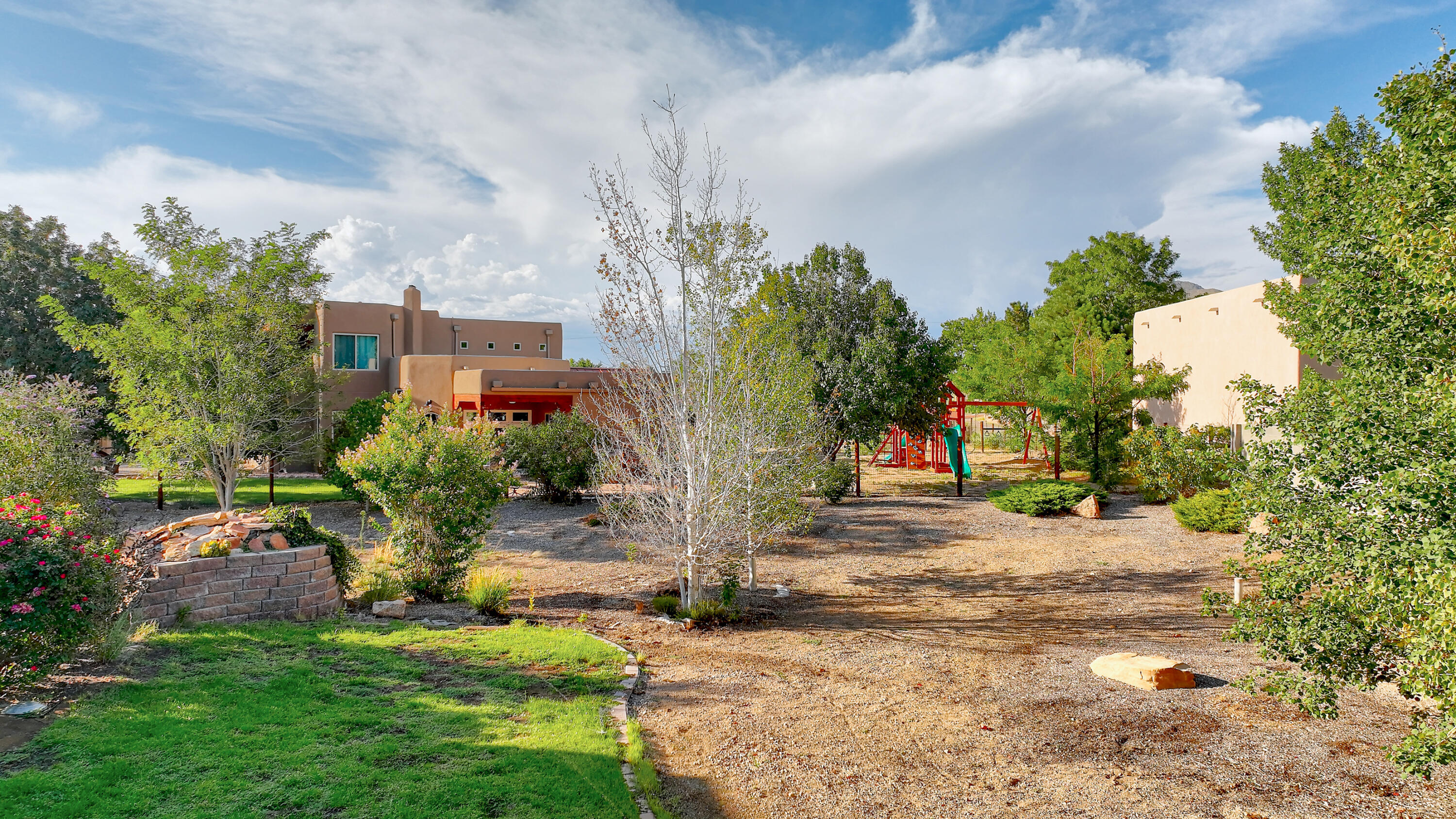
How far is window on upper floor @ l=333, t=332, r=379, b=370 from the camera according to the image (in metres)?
28.7

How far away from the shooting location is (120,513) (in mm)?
17656

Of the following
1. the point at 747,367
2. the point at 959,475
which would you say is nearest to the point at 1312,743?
the point at 747,367

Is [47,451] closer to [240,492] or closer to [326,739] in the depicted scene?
[326,739]

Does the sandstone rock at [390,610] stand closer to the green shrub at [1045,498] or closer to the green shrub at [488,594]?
the green shrub at [488,594]

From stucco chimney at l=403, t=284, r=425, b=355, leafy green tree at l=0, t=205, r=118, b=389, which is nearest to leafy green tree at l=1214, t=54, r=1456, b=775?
leafy green tree at l=0, t=205, r=118, b=389

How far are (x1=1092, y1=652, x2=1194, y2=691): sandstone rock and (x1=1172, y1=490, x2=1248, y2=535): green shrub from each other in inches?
346

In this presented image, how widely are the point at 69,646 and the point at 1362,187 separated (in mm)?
Result: 10351

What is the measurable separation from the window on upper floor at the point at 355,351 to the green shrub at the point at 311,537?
68.9 ft

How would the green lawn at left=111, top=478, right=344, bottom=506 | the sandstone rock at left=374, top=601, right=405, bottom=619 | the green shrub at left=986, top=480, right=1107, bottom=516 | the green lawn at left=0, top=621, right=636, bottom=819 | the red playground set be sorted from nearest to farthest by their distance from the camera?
the green lawn at left=0, top=621, right=636, bottom=819
the sandstone rock at left=374, top=601, right=405, bottom=619
the green shrub at left=986, top=480, right=1107, bottom=516
the green lawn at left=111, top=478, right=344, bottom=506
the red playground set

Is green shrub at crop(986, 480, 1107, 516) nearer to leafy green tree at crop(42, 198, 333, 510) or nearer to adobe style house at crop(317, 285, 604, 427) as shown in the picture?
adobe style house at crop(317, 285, 604, 427)

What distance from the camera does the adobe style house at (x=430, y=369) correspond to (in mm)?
25906

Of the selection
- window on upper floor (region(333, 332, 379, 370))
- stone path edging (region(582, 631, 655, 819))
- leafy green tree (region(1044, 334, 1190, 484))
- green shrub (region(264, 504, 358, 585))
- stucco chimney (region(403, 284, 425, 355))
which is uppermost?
stucco chimney (region(403, 284, 425, 355))

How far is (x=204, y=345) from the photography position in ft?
58.2

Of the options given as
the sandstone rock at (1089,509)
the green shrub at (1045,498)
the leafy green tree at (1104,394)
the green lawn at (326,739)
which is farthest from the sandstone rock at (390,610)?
the leafy green tree at (1104,394)
